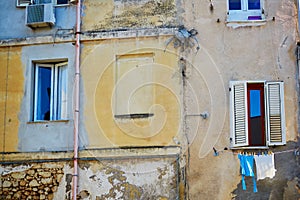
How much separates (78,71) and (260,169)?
4.99 metres

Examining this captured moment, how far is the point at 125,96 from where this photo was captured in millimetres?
14430

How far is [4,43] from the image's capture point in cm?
1534

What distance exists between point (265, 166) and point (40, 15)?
6690mm

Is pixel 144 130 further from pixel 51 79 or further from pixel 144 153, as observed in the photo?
pixel 51 79

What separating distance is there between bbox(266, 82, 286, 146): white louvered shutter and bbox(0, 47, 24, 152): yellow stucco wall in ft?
19.9

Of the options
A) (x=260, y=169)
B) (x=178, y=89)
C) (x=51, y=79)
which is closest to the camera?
(x=260, y=169)

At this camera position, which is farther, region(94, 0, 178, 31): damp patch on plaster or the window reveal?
the window reveal

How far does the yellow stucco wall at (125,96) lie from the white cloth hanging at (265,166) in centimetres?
200

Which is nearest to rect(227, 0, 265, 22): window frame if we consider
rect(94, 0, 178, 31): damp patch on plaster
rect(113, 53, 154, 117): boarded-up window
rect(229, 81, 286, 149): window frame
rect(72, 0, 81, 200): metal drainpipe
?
rect(94, 0, 178, 31): damp patch on plaster

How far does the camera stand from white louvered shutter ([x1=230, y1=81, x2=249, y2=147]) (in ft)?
44.9

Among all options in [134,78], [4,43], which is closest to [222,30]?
[134,78]

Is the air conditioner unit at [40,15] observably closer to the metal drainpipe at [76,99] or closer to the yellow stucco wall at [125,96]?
the metal drainpipe at [76,99]

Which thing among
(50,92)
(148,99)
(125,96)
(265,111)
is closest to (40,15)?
(50,92)

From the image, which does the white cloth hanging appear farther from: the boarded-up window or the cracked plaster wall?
the boarded-up window
